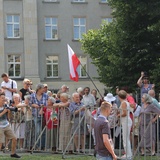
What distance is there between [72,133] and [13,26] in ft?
99.0

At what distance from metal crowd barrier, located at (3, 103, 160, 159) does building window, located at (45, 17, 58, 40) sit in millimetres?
29263

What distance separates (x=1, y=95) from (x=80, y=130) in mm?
2429

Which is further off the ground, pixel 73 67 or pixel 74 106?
pixel 73 67

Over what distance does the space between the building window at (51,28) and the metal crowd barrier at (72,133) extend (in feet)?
96.0

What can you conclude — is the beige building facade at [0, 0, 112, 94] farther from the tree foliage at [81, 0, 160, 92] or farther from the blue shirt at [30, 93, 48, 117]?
the blue shirt at [30, 93, 48, 117]

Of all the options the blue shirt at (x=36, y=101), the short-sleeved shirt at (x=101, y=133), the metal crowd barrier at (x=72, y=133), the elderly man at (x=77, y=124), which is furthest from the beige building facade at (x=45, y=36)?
the short-sleeved shirt at (x=101, y=133)

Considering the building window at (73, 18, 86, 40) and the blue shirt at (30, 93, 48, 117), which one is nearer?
the blue shirt at (30, 93, 48, 117)

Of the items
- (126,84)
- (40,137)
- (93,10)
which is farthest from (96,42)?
(40,137)

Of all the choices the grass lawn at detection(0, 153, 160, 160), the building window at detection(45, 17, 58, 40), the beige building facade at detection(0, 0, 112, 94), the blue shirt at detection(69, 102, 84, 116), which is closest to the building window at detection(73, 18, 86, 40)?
the beige building facade at detection(0, 0, 112, 94)

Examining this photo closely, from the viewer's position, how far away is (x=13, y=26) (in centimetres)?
4362

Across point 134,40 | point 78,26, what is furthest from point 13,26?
point 134,40

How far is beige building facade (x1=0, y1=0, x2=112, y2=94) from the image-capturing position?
4275cm

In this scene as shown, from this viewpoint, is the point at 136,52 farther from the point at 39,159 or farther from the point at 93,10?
the point at 93,10

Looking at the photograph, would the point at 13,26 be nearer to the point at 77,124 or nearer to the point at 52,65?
the point at 52,65
